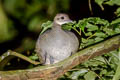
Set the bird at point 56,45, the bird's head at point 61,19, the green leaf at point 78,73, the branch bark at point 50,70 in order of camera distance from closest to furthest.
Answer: the branch bark at point 50,70
the green leaf at point 78,73
the bird at point 56,45
the bird's head at point 61,19

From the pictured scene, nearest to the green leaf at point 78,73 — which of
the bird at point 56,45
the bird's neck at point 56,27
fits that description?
the bird at point 56,45

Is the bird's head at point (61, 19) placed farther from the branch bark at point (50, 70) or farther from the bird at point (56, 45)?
the branch bark at point (50, 70)

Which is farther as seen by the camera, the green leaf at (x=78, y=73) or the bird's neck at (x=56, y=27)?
the bird's neck at (x=56, y=27)

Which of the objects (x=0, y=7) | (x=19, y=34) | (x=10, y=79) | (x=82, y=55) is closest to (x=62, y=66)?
(x=82, y=55)

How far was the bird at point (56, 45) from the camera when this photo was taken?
164 centimetres

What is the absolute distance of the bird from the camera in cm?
164

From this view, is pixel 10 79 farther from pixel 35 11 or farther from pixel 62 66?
pixel 35 11

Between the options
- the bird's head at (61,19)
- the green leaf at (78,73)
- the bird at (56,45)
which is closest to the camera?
the green leaf at (78,73)

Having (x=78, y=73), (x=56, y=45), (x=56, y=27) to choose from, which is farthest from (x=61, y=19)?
(x=78, y=73)

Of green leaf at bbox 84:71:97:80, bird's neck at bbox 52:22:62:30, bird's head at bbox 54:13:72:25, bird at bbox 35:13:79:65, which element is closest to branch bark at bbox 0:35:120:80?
green leaf at bbox 84:71:97:80

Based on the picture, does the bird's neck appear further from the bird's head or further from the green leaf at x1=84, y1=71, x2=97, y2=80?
the green leaf at x1=84, y1=71, x2=97, y2=80

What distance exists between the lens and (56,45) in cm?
165

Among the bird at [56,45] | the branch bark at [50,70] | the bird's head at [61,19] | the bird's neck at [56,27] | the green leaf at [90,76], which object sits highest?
the bird's head at [61,19]

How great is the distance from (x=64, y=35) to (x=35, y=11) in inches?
29.8
